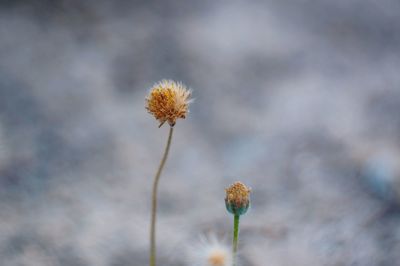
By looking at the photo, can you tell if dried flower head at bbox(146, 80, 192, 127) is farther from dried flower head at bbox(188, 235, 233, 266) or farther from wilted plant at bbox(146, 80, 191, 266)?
dried flower head at bbox(188, 235, 233, 266)

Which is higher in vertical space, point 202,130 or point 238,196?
point 202,130

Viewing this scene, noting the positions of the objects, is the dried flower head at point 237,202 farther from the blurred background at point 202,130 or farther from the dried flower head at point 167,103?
the blurred background at point 202,130

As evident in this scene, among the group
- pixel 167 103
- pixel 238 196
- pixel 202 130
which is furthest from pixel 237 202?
pixel 202 130

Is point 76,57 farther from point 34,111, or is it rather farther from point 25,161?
point 25,161

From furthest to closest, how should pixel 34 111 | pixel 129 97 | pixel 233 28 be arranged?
1. pixel 233 28
2. pixel 129 97
3. pixel 34 111

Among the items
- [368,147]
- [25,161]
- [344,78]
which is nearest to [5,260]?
[25,161]

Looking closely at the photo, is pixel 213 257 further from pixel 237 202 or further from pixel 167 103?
pixel 167 103
